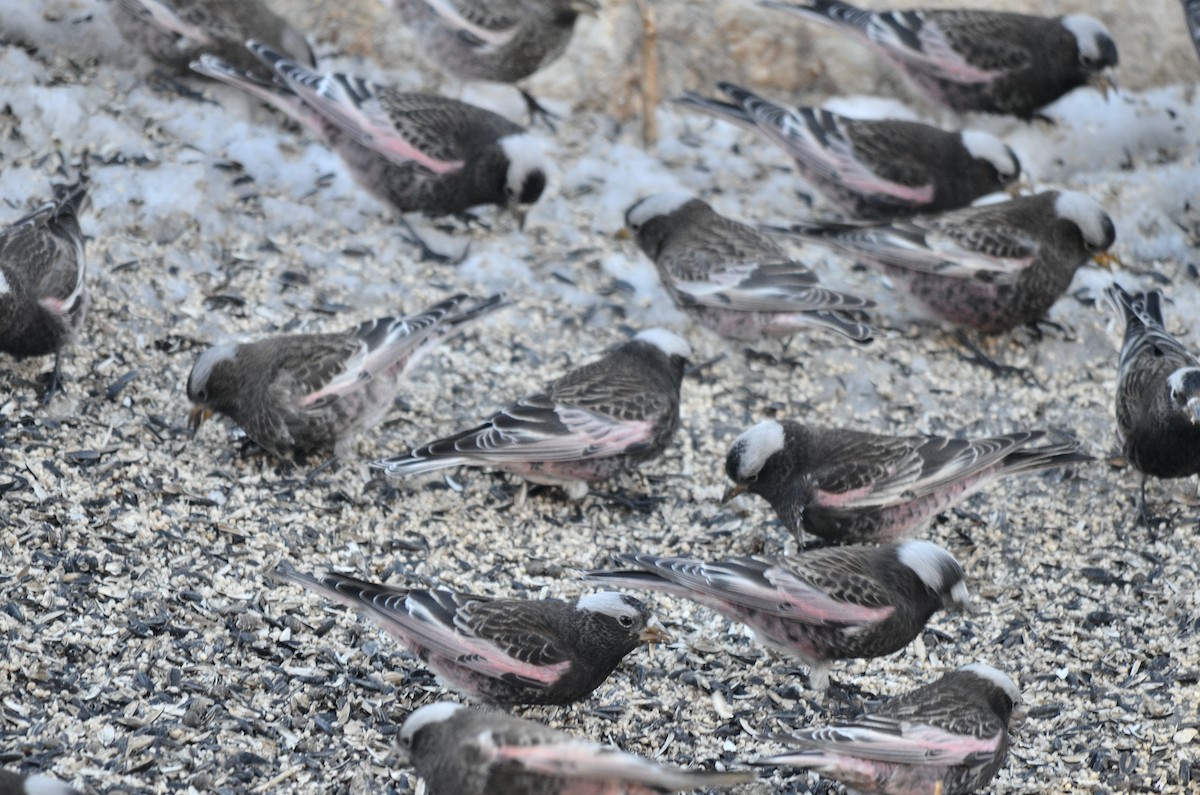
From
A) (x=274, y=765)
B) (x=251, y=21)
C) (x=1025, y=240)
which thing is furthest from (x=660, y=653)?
(x=251, y=21)

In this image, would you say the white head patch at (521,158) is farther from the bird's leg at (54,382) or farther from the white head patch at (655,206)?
the bird's leg at (54,382)

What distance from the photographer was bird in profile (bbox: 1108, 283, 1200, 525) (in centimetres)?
521

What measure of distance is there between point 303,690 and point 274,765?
1.12 ft

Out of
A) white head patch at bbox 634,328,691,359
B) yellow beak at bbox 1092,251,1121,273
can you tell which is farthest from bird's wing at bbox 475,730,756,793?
yellow beak at bbox 1092,251,1121,273

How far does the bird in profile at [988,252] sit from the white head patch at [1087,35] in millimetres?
Answer: 1021

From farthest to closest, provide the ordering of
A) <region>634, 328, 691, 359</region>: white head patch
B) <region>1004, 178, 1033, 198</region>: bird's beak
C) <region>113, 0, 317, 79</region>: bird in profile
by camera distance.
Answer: <region>1004, 178, 1033, 198</region>: bird's beak
<region>113, 0, 317, 79</region>: bird in profile
<region>634, 328, 691, 359</region>: white head patch

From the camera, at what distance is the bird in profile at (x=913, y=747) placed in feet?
12.0

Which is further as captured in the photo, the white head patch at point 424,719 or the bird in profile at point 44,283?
the bird in profile at point 44,283

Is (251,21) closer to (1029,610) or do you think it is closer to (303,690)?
(303,690)

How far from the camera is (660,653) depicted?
455cm

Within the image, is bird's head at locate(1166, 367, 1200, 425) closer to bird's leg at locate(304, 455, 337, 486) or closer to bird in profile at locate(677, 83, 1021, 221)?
bird in profile at locate(677, 83, 1021, 221)

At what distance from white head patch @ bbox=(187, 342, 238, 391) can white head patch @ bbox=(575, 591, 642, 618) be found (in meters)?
1.81

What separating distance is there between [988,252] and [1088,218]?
494 mm

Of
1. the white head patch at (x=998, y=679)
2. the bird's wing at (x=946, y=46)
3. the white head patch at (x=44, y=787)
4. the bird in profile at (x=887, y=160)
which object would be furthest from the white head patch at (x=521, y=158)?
the white head patch at (x=44, y=787)
